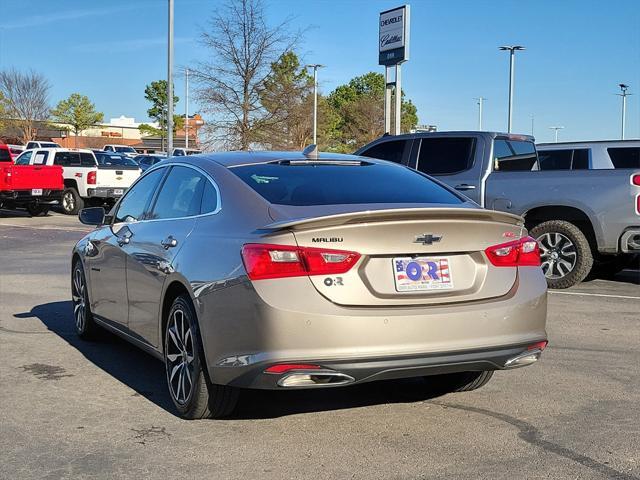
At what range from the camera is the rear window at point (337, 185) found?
459 centimetres

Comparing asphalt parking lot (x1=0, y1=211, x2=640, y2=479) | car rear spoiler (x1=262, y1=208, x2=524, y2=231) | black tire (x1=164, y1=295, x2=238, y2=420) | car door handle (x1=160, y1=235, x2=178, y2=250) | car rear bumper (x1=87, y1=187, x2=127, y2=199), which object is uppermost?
car rear spoiler (x1=262, y1=208, x2=524, y2=231)

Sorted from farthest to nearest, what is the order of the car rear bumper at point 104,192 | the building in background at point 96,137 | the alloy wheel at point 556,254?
the building in background at point 96,137, the car rear bumper at point 104,192, the alloy wheel at point 556,254

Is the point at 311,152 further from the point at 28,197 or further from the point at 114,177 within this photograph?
the point at 114,177

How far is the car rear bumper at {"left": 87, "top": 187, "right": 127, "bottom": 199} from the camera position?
23750 millimetres

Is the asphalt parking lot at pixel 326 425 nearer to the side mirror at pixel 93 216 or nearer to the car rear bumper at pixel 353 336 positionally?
the car rear bumper at pixel 353 336

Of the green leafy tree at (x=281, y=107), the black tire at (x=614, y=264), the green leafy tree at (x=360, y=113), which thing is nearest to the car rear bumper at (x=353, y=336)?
the black tire at (x=614, y=264)

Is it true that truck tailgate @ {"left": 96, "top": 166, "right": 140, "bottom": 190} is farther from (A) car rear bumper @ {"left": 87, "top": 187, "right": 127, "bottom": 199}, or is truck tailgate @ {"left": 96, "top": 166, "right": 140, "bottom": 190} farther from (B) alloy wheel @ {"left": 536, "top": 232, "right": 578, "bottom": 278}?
(B) alloy wheel @ {"left": 536, "top": 232, "right": 578, "bottom": 278}

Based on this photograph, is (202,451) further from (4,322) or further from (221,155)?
(4,322)

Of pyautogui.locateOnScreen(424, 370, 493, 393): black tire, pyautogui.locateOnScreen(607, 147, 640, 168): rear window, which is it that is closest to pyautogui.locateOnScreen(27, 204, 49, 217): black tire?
pyautogui.locateOnScreen(607, 147, 640, 168): rear window

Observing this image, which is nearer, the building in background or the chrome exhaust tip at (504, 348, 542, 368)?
the chrome exhaust tip at (504, 348, 542, 368)

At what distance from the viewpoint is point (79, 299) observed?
6.98m

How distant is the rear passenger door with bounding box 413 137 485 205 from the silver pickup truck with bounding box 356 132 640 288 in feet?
0.04

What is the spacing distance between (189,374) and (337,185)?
4.62 ft

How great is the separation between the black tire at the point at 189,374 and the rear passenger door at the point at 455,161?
632cm
